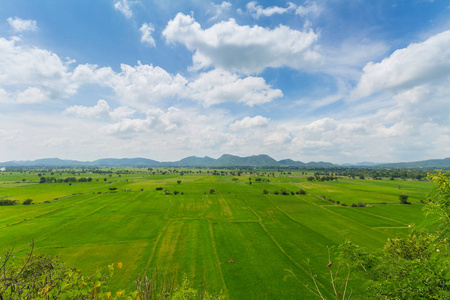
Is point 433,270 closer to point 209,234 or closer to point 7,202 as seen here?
point 209,234

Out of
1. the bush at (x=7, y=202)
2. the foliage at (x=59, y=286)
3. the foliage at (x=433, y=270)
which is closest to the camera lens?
the foliage at (x=59, y=286)

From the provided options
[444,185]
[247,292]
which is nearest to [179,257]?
[247,292]

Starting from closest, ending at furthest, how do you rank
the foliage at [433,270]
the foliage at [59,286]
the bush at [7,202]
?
the foliage at [59,286] → the foliage at [433,270] → the bush at [7,202]

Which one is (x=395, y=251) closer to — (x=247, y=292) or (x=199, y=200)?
(x=247, y=292)

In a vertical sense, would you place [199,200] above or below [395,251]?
below

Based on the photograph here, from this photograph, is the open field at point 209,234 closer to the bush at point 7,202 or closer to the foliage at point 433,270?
the foliage at point 433,270

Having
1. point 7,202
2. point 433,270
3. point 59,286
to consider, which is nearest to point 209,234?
point 59,286

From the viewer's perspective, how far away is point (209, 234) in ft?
218

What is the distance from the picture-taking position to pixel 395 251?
36.8 m

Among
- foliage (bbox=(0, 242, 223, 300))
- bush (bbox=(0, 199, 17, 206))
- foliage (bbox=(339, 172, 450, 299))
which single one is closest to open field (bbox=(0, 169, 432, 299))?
foliage (bbox=(339, 172, 450, 299))

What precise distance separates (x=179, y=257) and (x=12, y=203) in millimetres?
128974

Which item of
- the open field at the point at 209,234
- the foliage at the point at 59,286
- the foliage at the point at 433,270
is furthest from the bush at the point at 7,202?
the foliage at the point at 433,270

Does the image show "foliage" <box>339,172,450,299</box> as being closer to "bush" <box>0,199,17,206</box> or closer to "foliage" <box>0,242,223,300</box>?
"foliage" <box>0,242,223,300</box>

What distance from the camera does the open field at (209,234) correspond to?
4350 centimetres
